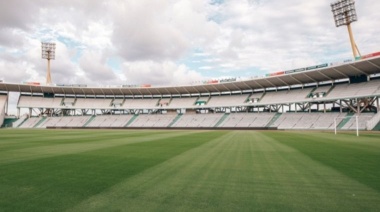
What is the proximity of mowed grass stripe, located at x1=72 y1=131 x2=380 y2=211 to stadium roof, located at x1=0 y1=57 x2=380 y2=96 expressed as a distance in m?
39.1

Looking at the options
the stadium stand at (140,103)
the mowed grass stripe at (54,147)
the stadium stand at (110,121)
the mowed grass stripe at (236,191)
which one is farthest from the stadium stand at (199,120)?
the mowed grass stripe at (236,191)

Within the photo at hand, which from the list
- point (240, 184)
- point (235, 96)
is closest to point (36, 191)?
point (240, 184)

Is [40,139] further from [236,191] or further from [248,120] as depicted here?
[248,120]

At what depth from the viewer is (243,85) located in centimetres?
5912

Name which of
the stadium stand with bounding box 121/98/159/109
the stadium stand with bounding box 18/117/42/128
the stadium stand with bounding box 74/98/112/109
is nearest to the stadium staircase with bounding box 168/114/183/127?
the stadium stand with bounding box 121/98/159/109

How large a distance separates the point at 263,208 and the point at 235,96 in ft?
194

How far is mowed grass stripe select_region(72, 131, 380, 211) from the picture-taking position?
14.3 feet

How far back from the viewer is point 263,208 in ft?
14.0

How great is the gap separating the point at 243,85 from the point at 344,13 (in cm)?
2315

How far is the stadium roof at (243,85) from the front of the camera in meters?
41.8

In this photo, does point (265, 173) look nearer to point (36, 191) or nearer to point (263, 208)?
point (263, 208)

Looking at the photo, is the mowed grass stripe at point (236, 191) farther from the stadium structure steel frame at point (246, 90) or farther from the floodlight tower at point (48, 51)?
the floodlight tower at point (48, 51)

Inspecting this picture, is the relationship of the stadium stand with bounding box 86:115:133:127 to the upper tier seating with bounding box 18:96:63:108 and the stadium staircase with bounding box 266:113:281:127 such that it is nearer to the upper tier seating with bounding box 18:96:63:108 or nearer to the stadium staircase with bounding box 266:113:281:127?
the upper tier seating with bounding box 18:96:63:108

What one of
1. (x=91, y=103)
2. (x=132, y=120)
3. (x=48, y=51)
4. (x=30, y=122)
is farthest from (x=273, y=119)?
(x=48, y=51)
